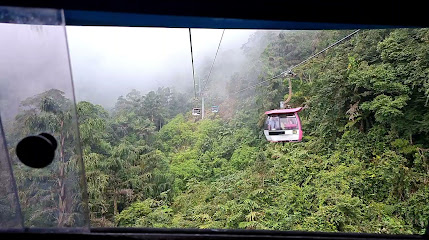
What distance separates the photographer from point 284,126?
684 cm

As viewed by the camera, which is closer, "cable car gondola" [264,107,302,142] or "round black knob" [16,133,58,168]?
"round black knob" [16,133,58,168]

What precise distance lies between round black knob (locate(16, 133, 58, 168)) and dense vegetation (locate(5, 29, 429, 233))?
6522mm

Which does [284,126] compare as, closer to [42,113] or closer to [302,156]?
[302,156]

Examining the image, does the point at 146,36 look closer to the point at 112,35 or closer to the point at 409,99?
the point at 112,35

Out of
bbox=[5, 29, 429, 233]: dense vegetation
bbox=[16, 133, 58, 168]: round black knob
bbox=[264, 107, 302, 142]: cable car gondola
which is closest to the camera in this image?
bbox=[16, 133, 58, 168]: round black knob

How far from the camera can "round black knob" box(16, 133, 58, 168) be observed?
55 cm

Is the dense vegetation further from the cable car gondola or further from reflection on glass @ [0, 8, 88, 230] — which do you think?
reflection on glass @ [0, 8, 88, 230]

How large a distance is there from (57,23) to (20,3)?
0.07 m

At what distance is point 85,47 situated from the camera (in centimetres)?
1059

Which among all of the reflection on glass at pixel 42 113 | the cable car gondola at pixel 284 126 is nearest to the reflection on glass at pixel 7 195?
the reflection on glass at pixel 42 113

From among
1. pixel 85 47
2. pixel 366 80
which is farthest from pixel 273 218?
pixel 85 47

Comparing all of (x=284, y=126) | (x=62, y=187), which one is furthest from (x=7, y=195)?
(x=284, y=126)

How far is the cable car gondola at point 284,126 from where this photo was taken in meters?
6.76

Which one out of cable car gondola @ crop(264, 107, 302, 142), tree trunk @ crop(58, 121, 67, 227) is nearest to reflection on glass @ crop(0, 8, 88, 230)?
tree trunk @ crop(58, 121, 67, 227)
